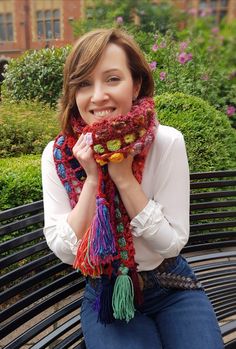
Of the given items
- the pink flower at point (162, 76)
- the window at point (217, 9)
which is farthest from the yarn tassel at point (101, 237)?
the pink flower at point (162, 76)

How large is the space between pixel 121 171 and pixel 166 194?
195mm

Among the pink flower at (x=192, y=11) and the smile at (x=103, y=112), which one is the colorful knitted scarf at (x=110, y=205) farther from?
the pink flower at (x=192, y=11)

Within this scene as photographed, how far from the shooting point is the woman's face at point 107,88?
1382 millimetres

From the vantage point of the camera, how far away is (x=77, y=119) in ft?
4.96

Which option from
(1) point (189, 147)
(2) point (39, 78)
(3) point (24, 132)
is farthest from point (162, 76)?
(2) point (39, 78)

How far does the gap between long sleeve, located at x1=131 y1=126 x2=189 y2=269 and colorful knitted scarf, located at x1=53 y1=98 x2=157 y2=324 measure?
0.05 m

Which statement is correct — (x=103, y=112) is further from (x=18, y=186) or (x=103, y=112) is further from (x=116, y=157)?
(x=18, y=186)

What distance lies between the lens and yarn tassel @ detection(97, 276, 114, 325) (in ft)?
4.59

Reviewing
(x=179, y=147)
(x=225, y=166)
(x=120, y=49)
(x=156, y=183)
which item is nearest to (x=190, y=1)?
(x=120, y=49)

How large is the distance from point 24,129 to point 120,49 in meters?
3.13

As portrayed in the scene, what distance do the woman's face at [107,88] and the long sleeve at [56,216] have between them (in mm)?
234

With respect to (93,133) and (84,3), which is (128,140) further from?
(84,3)

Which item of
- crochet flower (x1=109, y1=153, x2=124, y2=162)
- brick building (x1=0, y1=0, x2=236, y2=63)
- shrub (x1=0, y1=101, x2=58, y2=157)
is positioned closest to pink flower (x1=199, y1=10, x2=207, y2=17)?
crochet flower (x1=109, y1=153, x2=124, y2=162)

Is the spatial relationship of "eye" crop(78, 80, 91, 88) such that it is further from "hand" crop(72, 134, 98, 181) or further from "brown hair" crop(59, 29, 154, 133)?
"hand" crop(72, 134, 98, 181)
